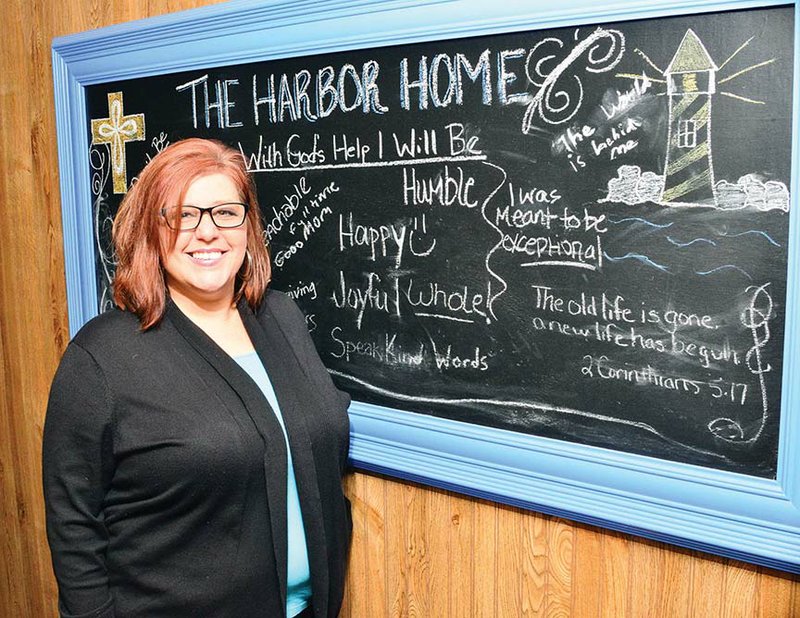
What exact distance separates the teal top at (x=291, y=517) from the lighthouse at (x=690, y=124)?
0.84 meters

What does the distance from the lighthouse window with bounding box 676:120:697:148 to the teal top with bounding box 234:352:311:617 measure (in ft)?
2.91

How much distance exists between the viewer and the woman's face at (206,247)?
1440 mm

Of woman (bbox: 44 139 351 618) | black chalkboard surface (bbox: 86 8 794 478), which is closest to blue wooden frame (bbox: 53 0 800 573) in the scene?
black chalkboard surface (bbox: 86 8 794 478)

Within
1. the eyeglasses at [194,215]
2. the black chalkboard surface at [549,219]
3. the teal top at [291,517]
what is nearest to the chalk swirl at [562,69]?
the black chalkboard surface at [549,219]

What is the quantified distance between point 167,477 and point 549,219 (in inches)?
33.7

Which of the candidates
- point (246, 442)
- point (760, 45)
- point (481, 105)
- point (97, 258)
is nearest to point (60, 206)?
point (97, 258)

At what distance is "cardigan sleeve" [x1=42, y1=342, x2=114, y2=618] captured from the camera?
4.39 ft

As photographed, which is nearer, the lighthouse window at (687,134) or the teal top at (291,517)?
the lighthouse window at (687,134)

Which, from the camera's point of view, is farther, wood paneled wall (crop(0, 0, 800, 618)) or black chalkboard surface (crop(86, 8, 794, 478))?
wood paneled wall (crop(0, 0, 800, 618))

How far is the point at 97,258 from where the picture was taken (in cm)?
216

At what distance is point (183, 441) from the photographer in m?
1.35

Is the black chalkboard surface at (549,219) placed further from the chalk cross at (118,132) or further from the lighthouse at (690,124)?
the chalk cross at (118,132)

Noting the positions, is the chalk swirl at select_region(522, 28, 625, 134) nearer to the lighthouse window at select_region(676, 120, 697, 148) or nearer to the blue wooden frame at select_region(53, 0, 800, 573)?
the blue wooden frame at select_region(53, 0, 800, 573)

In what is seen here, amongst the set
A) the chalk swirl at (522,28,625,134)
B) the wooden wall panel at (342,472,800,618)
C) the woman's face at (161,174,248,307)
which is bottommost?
the wooden wall panel at (342,472,800,618)
